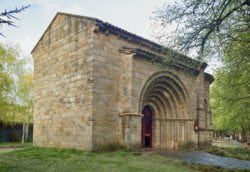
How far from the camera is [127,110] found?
14055 mm

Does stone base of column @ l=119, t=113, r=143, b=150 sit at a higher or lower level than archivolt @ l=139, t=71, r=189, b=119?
lower

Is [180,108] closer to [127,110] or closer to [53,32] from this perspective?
[127,110]

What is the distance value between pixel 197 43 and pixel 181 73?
27.7 ft

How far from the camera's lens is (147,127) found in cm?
1827

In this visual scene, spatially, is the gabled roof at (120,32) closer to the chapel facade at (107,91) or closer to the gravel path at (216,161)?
the chapel facade at (107,91)

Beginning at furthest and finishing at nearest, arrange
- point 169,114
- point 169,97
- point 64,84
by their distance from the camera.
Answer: point 169,114, point 169,97, point 64,84

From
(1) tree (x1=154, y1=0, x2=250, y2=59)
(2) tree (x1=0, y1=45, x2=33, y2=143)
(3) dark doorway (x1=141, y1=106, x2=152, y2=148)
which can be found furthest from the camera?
(2) tree (x1=0, y1=45, x2=33, y2=143)

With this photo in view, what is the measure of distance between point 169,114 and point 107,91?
5717 millimetres

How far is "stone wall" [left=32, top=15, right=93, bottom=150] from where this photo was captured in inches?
551

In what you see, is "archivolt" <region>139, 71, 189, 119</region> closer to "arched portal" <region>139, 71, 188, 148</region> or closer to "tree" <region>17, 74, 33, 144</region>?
"arched portal" <region>139, 71, 188, 148</region>

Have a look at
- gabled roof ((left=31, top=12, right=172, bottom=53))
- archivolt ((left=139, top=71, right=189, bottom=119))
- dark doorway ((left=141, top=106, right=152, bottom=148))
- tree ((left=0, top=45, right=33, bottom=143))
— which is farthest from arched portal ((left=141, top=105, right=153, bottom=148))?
tree ((left=0, top=45, right=33, bottom=143))

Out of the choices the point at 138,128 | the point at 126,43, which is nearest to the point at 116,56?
the point at 126,43

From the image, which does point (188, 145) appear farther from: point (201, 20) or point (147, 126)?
point (201, 20)

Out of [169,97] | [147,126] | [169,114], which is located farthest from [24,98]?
[169,97]
